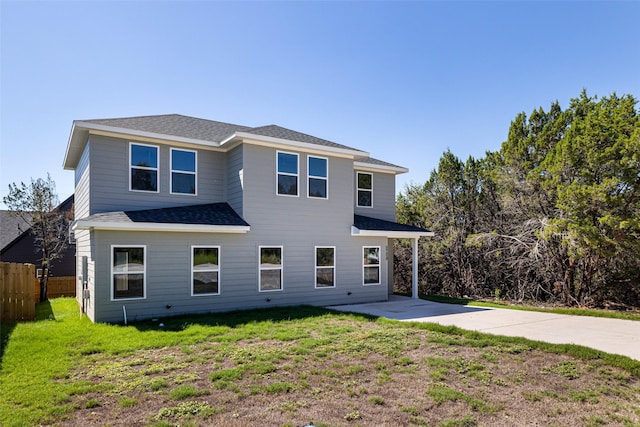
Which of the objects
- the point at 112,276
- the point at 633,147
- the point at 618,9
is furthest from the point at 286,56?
the point at 633,147

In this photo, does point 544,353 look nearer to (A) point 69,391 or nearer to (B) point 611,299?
(A) point 69,391

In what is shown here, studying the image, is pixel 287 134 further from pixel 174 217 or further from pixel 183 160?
pixel 174 217

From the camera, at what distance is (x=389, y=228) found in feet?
45.5

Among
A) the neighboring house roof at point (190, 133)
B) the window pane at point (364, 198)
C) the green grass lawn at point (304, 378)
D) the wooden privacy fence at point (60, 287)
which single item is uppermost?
the neighboring house roof at point (190, 133)

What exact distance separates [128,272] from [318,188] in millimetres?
5914

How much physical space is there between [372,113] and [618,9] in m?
8.02

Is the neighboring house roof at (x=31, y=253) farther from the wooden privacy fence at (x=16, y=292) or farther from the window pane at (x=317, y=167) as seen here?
the window pane at (x=317, y=167)

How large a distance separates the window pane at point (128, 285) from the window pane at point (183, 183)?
9.07ft

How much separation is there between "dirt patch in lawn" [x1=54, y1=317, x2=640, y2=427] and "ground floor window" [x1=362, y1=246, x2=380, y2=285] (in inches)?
245

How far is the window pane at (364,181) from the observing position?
15.0 m

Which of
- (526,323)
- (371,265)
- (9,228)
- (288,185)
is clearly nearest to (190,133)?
(288,185)

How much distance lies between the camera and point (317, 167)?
12.7 metres

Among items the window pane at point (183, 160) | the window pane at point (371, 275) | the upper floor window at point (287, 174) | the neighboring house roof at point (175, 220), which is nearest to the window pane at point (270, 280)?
the neighboring house roof at point (175, 220)

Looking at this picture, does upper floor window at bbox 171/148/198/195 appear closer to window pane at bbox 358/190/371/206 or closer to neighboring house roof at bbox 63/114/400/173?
neighboring house roof at bbox 63/114/400/173
